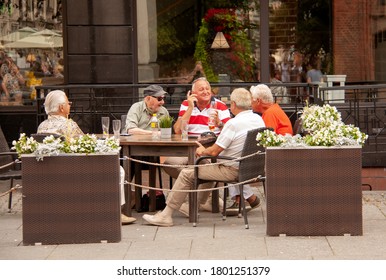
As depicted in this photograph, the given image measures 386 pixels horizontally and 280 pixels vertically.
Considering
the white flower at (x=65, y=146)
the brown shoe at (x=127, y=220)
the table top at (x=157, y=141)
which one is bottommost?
the brown shoe at (x=127, y=220)

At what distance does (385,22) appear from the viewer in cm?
1702

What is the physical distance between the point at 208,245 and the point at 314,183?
1.15 metres

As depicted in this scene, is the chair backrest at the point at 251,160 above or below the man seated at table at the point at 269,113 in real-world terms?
below

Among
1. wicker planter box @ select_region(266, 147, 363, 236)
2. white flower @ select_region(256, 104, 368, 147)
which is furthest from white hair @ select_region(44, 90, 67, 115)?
wicker planter box @ select_region(266, 147, 363, 236)

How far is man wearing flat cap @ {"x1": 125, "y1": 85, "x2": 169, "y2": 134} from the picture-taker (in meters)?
11.8

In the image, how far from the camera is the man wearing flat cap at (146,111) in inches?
463

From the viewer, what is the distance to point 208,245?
9.42m

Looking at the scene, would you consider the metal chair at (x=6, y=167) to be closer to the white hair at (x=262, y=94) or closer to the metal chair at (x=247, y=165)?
the metal chair at (x=247, y=165)

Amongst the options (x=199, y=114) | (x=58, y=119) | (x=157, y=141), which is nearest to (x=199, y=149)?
(x=157, y=141)

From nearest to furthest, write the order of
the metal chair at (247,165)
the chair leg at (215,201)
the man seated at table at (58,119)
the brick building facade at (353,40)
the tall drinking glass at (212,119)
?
the metal chair at (247,165) → the man seated at table at (58,119) → the chair leg at (215,201) → the tall drinking glass at (212,119) → the brick building facade at (353,40)

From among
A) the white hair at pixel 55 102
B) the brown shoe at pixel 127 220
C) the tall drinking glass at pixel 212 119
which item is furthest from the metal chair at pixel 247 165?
the white hair at pixel 55 102

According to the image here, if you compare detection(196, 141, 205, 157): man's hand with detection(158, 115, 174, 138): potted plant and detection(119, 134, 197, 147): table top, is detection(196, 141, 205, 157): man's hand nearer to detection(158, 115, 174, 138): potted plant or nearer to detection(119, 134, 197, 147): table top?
detection(119, 134, 197, 147): table top

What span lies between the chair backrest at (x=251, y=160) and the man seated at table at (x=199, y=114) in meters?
1.04
